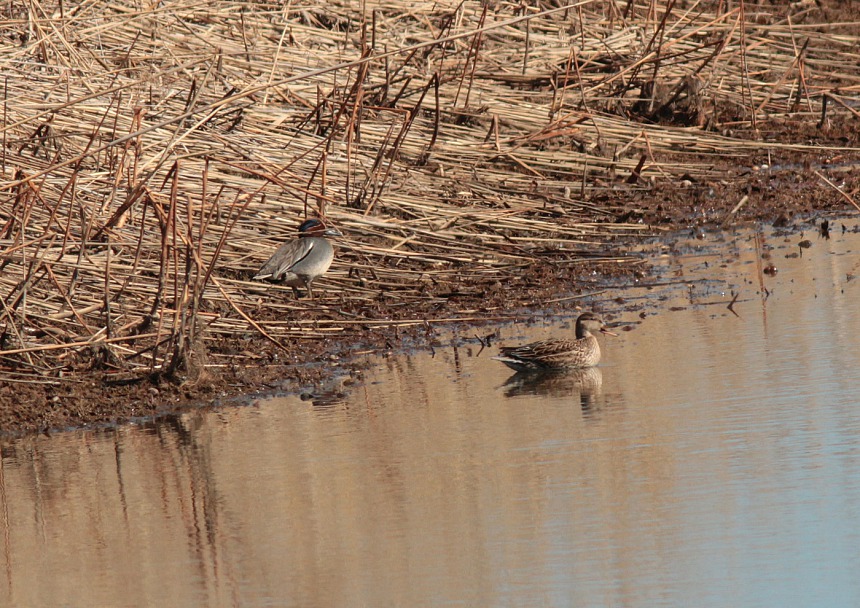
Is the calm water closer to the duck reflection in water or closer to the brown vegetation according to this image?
the duck reflection in water

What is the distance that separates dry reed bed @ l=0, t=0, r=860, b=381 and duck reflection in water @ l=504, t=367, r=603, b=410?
1.31 metres

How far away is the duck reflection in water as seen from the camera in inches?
273

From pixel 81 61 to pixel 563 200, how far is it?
3.89 metres

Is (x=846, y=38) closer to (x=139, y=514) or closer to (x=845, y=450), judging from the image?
(x=845, y=450)

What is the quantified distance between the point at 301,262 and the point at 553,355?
1.93 metres

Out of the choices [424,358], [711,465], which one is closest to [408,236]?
[424,358]

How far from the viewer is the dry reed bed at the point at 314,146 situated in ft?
25.4

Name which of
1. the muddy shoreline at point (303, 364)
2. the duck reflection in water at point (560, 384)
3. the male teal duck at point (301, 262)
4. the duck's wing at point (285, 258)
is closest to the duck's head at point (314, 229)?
the male teal duck at point (301, 262)

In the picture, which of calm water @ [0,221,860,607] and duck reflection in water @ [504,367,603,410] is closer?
calm water @ [0,221,860,607]

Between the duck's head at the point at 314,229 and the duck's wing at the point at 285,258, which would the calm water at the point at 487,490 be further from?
the duck's head at the point at 314,229

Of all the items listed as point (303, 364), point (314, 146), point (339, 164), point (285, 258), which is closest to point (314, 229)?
point (285, 258)

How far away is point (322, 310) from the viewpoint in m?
8.57

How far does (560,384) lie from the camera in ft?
23.6

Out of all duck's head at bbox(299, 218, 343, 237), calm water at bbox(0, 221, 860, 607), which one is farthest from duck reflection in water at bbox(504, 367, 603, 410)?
duck's head at bbox(299, 218, 343, 237)
